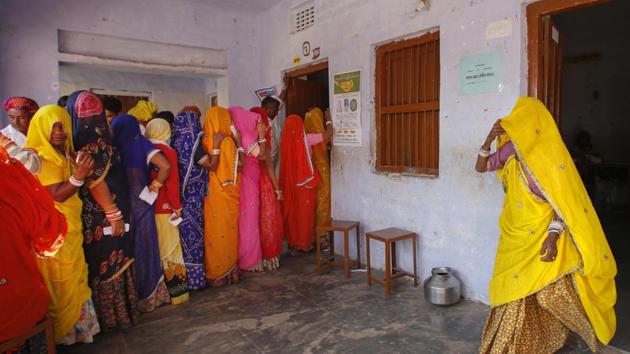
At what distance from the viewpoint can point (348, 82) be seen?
161 inches

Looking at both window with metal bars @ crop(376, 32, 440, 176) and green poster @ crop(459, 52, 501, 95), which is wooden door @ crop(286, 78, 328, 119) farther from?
green poster @ crop(459, 52, 501, 95)

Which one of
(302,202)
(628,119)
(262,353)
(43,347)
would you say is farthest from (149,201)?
(628,119)

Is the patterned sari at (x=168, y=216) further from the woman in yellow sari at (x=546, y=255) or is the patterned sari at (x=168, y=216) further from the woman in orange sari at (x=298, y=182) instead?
the woman in yellow sari at (x=546, y=255)

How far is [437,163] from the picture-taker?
3424mm

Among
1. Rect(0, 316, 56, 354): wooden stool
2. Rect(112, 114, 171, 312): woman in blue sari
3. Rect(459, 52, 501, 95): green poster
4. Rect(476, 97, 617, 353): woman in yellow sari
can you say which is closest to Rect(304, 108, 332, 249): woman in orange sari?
Rect(459, 52, 501, 95): green poster

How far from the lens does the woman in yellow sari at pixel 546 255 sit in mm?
2139

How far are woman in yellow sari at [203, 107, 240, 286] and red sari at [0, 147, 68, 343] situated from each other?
5.19 feet

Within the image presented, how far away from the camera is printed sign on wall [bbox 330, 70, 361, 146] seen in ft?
13.2

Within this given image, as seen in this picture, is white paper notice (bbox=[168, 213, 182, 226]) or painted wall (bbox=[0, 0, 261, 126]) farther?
painted wall (bbox=[0, 0, 261, 126])

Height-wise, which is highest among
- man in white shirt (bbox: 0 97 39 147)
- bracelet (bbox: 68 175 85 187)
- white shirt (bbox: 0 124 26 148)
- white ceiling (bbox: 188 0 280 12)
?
white ceiling (bbox: 188 0 280 12)

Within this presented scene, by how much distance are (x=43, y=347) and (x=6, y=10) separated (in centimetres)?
356

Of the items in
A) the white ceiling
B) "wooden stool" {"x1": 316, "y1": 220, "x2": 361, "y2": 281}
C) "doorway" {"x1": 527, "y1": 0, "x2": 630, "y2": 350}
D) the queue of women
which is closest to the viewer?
the queue of women

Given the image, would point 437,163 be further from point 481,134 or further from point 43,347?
point 43,347

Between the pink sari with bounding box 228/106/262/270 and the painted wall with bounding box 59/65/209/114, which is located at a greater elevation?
the painted wall with bounding box 59/65/209/114
